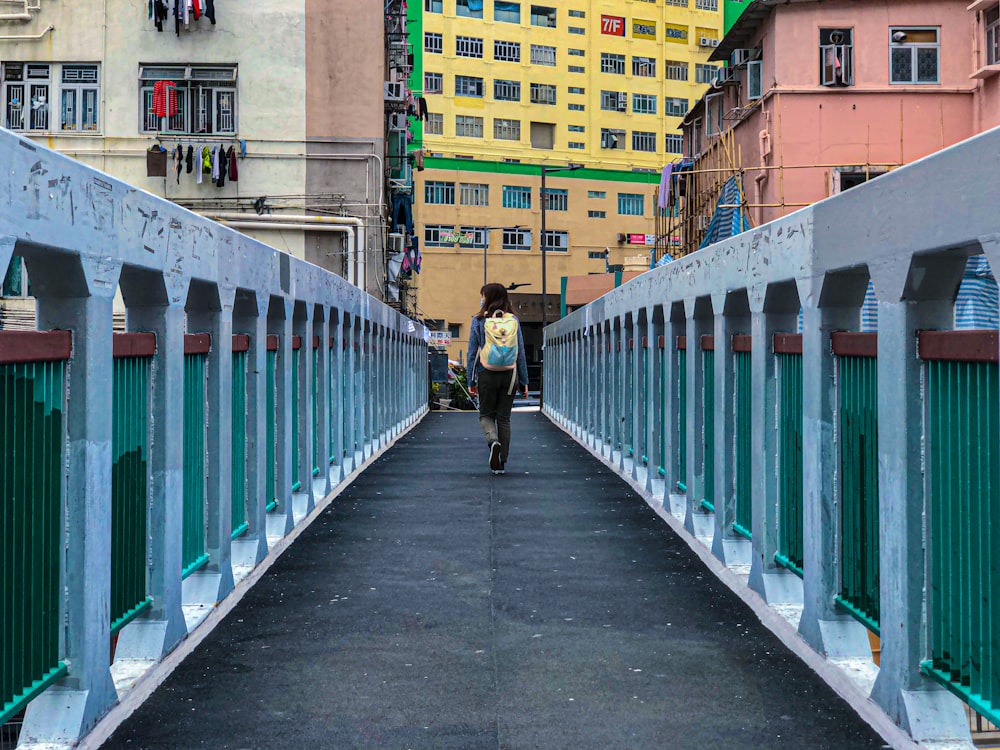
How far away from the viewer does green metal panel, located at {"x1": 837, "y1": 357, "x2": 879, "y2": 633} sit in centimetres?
515

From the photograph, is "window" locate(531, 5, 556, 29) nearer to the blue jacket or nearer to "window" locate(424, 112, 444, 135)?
"window" locate(424, 112, 444, 135)

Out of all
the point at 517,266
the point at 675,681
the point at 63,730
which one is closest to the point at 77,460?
the point at 63,730

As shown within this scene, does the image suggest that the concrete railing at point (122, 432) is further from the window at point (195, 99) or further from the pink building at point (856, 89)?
the window at point (195, 99)

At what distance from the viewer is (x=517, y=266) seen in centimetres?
7425

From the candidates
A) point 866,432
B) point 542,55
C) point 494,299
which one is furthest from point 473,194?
point 866,432

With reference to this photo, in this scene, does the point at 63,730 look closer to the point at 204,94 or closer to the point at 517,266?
the point at 204,94

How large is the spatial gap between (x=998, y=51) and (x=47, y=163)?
2949cm

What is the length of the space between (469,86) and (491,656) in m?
73.4

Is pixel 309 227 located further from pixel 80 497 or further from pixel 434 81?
pixel 434 81

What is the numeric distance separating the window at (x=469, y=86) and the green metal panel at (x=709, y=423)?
2734 inches

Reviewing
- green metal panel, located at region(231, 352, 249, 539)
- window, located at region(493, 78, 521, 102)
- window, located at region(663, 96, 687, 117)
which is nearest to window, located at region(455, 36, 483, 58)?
window, located at region(493, 78, 521, 102)

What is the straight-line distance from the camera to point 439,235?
73.1 meters

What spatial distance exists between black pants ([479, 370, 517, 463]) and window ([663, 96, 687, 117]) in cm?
7154

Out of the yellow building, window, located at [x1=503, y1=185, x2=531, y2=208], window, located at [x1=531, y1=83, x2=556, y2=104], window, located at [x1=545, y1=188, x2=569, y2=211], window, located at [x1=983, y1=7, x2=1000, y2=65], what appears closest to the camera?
window, located at [x1=983, y1=7, x2=1000, y2=65]
